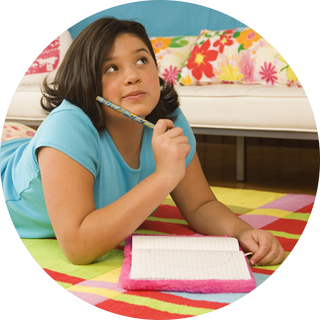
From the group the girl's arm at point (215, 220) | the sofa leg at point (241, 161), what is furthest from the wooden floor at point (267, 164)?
the girl's arm at point (215, 220)

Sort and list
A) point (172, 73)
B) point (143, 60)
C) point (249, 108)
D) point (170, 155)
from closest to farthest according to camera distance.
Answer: point (170, 155) → point (143, 60) → point (249, 108) → point (172, 73)

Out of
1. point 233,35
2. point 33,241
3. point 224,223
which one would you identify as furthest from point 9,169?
point 233,35

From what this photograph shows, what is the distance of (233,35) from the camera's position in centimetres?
184

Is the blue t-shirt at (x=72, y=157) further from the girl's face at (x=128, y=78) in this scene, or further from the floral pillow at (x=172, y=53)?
the floral pillow at (x=172, y=53)

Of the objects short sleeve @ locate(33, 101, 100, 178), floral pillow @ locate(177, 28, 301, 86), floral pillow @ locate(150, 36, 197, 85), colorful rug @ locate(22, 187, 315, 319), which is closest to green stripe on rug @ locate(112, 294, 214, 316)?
colorful rug @ locate(22, 187, 315, 319)

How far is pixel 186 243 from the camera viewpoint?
0.77 meters

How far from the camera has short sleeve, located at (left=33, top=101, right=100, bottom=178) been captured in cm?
71

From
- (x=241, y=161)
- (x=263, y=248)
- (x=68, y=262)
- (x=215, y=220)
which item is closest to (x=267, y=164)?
(x=241, y=161)

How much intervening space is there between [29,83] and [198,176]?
147cm

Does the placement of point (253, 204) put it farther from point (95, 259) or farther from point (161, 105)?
point (95, 259)

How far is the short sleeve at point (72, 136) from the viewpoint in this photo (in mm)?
714

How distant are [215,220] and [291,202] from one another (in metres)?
0.44

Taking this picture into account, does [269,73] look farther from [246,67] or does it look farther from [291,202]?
[291,202]

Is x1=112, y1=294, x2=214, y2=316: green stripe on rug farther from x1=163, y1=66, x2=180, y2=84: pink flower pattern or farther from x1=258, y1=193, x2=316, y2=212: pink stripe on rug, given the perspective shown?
x1=163, y1=66, x2=180, y2=84: pink flower pattern
